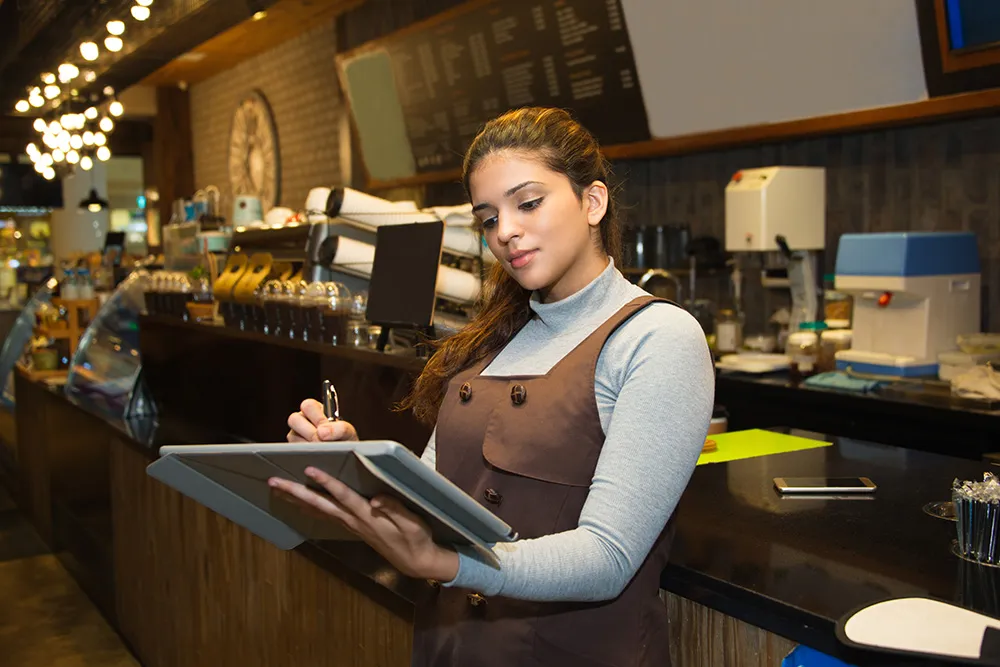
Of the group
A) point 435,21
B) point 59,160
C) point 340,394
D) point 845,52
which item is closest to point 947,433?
point 845,52

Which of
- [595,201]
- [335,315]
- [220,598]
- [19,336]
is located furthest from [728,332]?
[19,336]

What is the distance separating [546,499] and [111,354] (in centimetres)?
390

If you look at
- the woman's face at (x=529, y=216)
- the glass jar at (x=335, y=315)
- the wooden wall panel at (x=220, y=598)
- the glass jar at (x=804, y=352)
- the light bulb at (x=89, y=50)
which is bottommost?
the wooden wall panel at (x=220, y=598)

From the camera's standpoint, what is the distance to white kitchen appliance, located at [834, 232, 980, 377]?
133 inches

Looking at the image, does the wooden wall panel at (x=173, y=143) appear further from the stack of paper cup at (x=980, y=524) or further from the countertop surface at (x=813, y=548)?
the stack of paper cup at (x=980, y=524)

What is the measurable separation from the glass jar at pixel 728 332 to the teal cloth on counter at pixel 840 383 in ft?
1.85

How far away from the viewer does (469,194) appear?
4.84ft

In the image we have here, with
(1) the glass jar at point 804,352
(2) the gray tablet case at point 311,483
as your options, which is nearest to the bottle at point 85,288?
(1) the glass jar at point 804,352

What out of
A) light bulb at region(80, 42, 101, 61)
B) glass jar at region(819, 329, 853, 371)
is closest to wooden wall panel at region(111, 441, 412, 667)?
glass jar at region(819, 329, 853, 371)

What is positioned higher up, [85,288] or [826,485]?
[85,288]

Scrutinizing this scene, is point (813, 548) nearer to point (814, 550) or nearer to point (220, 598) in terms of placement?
point (814, 550)

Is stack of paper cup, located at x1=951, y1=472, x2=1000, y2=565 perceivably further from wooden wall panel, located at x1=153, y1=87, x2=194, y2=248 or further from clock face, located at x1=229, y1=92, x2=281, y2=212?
wooden wall panel, located at x1=153, y1=87, x2=194, y2=248

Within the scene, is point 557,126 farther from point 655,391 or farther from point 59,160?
point 59,160

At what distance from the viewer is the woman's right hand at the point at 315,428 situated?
1460 millimetres
